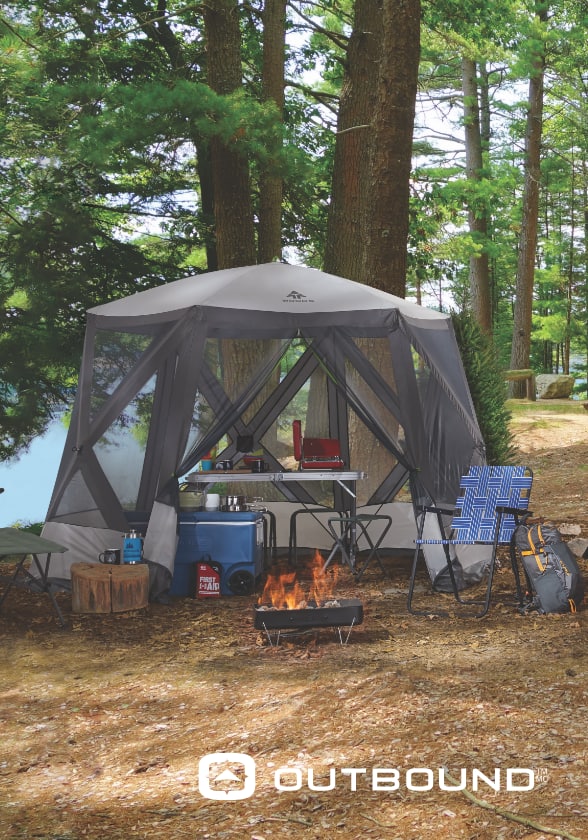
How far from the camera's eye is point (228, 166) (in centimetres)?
848

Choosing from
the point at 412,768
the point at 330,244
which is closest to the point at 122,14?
the point at 330,244

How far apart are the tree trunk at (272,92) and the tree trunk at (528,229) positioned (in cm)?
747

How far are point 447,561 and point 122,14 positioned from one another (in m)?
6.67

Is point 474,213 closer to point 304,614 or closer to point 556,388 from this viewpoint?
point 556,388

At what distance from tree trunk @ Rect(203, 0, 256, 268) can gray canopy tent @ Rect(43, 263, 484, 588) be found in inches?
79.3

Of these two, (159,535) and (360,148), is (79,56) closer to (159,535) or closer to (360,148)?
(360,148)

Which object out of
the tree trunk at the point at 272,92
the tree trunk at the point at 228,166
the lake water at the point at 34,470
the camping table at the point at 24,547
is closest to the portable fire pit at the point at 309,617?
the camping table at the point at 24,547

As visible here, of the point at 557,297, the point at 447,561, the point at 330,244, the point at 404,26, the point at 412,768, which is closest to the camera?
the point at 412,768

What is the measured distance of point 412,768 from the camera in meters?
2.95

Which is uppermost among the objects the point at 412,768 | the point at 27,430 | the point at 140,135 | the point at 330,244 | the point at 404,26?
the point at 404,26

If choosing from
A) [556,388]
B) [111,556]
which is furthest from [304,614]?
[556,388]

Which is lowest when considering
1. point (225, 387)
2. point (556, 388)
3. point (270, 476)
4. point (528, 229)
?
point (270, 476)

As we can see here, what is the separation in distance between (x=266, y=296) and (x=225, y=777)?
3.43m

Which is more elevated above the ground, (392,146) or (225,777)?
(392,146)
